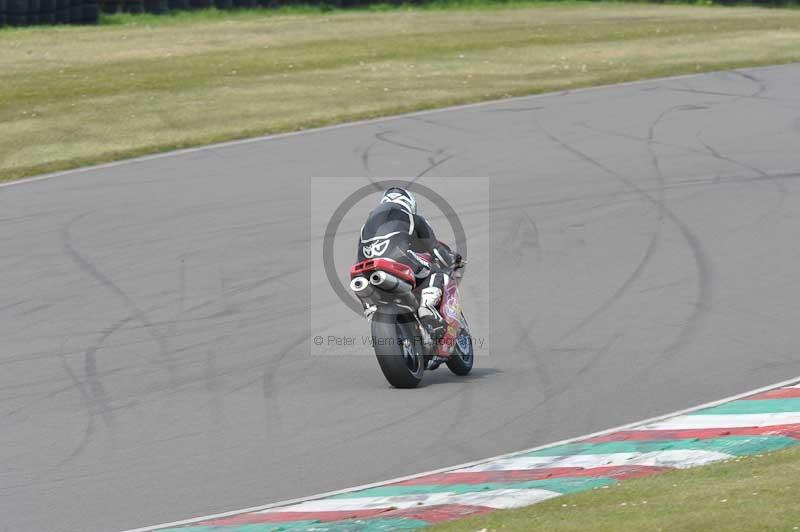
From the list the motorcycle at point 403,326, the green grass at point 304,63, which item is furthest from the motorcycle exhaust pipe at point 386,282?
the green grass at point 304,63

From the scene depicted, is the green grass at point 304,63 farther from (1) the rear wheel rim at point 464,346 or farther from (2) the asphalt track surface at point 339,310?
(1) the rear wheel rim at point 464,346

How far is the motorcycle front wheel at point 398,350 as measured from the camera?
33.4 feet

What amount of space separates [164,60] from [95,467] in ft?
67.7

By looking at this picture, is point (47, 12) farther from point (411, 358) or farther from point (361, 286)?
point (361, 286)

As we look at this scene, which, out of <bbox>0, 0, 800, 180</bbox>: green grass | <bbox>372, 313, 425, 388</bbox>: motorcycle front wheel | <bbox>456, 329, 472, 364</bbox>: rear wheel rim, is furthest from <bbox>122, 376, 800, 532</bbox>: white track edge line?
<bbox>0, 0, 800, 180</bbox>: green grass

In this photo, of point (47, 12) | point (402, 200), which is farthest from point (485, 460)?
point (47, 12)

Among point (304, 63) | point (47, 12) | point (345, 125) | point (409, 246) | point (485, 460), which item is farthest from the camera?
point (47, 12)

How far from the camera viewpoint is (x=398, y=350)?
1030 centimetres

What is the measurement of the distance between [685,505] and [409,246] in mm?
3830

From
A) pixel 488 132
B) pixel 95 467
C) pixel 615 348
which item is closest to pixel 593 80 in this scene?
pixel 488 132

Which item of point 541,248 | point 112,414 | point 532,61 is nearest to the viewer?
point 112,414

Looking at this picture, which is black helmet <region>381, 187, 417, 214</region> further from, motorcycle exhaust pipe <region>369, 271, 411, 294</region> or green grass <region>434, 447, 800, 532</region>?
green grass <region>434, 447, 800, 532</region>

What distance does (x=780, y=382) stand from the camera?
10.6 metres

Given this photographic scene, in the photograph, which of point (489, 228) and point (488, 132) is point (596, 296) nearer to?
point (489, 228)
